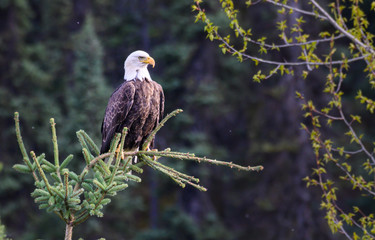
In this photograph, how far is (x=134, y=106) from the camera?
6062mm

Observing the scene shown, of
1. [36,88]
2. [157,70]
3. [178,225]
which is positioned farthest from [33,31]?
[178,225]

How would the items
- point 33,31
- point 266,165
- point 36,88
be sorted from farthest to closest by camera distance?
1. point 33,31
2. point 36,88
3. point 266,165

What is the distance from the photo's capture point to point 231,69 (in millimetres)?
22281

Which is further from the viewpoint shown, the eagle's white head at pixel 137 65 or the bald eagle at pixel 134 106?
the eagle's white head at pixel 137 65

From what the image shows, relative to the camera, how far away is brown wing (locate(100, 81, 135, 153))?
6.01 m

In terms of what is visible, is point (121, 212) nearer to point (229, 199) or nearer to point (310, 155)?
point (229, 199)

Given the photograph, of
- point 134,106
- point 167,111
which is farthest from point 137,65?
point 167,111

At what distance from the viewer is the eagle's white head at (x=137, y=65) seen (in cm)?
618

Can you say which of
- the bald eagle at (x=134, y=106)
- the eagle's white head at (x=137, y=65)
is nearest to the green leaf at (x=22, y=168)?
the bald eagle at (x=134, y=106)

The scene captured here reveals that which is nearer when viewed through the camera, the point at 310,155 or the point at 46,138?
the point at 310,155

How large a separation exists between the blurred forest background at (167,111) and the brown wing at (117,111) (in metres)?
10.9

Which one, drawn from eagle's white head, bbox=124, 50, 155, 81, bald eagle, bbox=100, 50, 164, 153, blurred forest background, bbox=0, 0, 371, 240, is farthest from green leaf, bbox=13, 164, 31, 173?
blurred forest background, bbox=0, 0, 371, 240

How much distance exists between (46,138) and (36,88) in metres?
2.99

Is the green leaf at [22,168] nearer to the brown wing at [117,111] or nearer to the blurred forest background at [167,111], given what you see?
the brown wing at [117,111]
